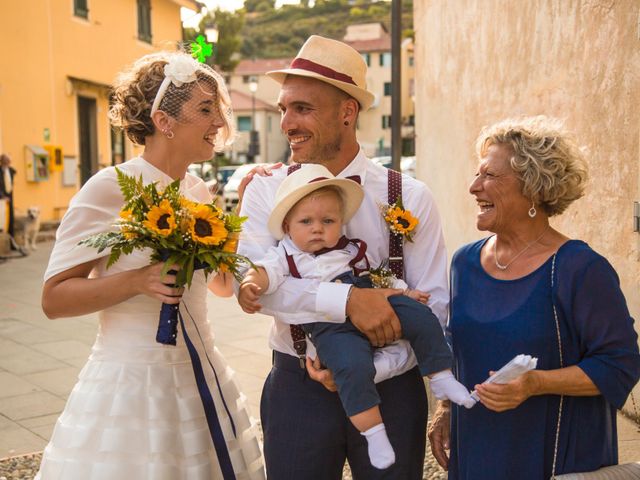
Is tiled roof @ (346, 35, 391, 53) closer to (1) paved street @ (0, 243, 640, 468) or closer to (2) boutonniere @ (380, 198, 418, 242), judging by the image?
(1) paved street @ (0, 243, 640, 468)

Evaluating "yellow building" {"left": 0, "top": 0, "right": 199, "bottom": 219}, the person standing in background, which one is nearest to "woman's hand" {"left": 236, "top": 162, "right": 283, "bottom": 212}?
the person standing in background

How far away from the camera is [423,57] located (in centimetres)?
900

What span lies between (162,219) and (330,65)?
879mm

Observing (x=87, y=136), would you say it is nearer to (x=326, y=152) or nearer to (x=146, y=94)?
(x=146, y=94)

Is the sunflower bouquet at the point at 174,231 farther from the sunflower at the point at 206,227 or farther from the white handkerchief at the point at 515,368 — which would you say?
the white handkerchief at the point at 515,368

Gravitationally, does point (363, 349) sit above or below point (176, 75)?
below

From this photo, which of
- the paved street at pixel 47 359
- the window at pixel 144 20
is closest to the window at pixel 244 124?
the window at pixel 144 20

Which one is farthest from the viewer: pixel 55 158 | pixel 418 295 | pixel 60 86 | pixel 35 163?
pixel 60 86

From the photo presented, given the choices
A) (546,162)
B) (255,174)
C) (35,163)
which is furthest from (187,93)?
(35,163)

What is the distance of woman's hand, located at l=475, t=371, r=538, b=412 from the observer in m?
2.33

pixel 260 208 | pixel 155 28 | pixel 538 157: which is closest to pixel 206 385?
pixel 260 208

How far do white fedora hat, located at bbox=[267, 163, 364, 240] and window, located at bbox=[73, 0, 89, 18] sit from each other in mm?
18882

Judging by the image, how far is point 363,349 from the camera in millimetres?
2412

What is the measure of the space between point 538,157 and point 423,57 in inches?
267
